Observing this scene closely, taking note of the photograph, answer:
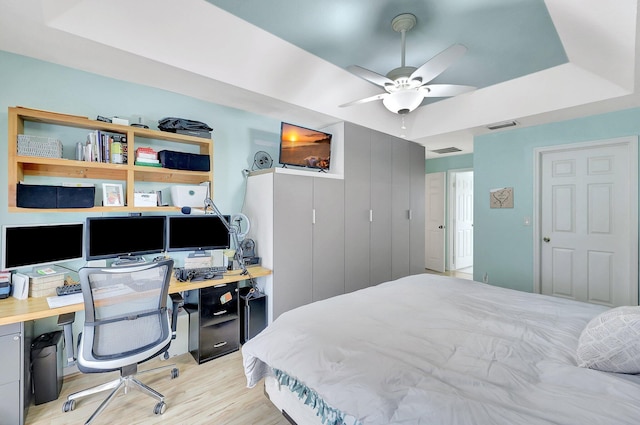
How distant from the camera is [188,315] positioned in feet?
8.83

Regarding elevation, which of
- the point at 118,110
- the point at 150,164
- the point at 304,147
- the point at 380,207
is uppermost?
the point at 118,110

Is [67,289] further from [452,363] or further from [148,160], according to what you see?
[452,363]

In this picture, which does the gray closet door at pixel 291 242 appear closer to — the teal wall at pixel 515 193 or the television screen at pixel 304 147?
the television screen at pixel 304 147

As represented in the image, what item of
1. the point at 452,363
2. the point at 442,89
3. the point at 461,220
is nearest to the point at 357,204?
the point at 442,89

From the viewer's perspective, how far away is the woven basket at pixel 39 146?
6.42 feet

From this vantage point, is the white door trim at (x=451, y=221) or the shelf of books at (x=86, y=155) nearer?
the shelf of books at (x=86, y=155)

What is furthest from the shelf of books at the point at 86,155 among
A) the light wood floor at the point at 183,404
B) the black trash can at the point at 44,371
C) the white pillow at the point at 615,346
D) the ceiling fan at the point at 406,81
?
the white pillow at the point at 615,346

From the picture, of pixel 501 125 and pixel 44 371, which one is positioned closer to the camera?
pixel 44 371

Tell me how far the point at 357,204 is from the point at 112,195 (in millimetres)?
2521

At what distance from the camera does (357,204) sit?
370 cm

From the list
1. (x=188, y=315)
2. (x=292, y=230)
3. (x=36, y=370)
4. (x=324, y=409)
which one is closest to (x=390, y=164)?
(x=292, y=230)

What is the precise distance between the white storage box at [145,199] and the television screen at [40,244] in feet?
1.31

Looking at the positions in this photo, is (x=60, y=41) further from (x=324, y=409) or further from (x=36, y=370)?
(x=324, y=409)

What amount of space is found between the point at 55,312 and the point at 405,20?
3.07 m
